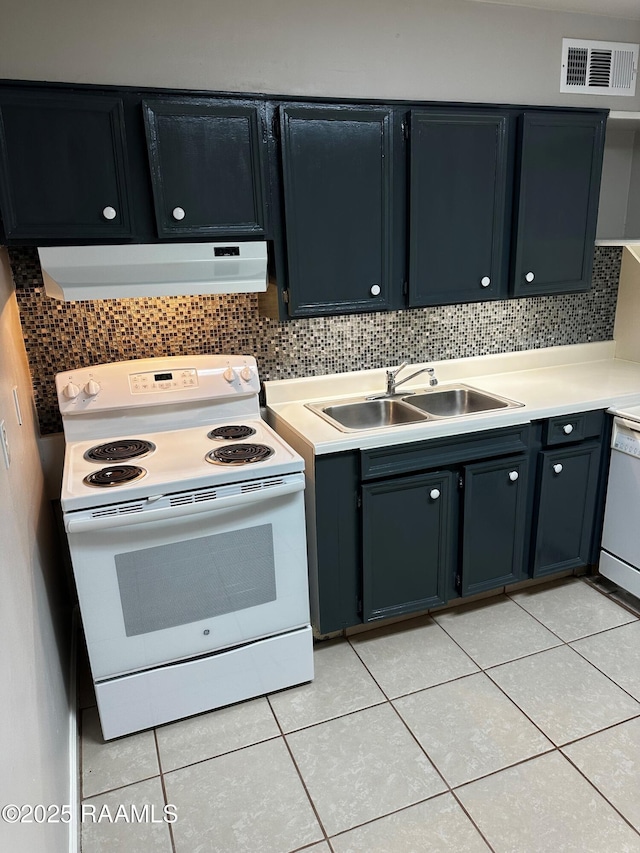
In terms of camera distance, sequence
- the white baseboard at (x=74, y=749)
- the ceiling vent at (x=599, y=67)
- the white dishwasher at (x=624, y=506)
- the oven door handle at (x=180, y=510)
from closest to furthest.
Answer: the white baseboard at (x=74, y=749)
the oven door handle at (x=180, y=510)
the white dishwasher at (x=624, y=506)
the ceiling vent at (x=599, y=67)

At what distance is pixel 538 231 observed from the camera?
2.65 metres

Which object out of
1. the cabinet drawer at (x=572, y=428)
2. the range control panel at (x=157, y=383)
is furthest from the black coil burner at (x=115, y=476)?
the cabinet drawer at (x=572, y=428)

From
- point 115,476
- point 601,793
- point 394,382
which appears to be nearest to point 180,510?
point 115,476

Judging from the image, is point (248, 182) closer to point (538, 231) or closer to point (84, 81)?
point (84, 81)

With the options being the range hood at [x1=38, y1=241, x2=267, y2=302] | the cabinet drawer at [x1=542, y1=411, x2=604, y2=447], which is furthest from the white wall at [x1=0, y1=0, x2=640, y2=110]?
the cabinet drawer at [x1=542, y1=411, x2=604, y2=447]

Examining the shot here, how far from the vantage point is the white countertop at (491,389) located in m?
2.30

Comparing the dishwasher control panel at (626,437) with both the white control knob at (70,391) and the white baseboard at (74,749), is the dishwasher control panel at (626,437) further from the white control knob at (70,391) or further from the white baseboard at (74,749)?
the white baseboard at (74,749)

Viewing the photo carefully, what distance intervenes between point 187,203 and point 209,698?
5.80 feet

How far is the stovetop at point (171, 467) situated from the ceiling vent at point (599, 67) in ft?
6.97

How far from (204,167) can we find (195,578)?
1421 mm

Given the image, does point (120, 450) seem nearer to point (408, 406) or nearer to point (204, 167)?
point (204, 167)

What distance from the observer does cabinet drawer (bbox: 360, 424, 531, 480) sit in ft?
7.53

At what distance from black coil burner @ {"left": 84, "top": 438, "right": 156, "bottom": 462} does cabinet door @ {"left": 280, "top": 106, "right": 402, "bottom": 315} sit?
770 millimetres

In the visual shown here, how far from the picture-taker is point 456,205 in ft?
8.15
